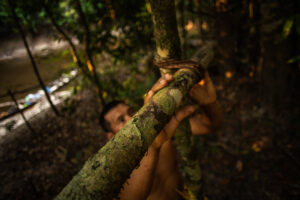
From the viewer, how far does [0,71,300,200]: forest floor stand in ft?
9.77

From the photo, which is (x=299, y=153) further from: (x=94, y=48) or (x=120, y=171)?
(x=94, y=48)

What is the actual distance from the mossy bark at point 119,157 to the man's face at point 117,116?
1.39 meters

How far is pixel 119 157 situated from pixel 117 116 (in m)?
1.65

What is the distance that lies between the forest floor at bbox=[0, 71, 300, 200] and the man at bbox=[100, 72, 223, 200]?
81 cm

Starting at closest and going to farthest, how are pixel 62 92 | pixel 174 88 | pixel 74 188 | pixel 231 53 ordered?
pixel 74 188
pixel 174 88
pixel 231 53
pixel 62 92

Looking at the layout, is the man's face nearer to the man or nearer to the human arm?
the man

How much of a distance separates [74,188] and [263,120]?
4.58 metres

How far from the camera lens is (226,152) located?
3684 millimetres

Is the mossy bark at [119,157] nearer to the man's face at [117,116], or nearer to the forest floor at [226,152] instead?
the man's face at [117,116]

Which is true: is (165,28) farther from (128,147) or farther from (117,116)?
(117,116)

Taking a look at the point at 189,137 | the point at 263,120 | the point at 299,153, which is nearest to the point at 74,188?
the point at 189,137

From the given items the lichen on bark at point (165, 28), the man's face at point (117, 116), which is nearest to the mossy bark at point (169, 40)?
the lichen on bark at point (165, 28)

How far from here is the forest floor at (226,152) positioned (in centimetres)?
298

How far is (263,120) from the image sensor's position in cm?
387
